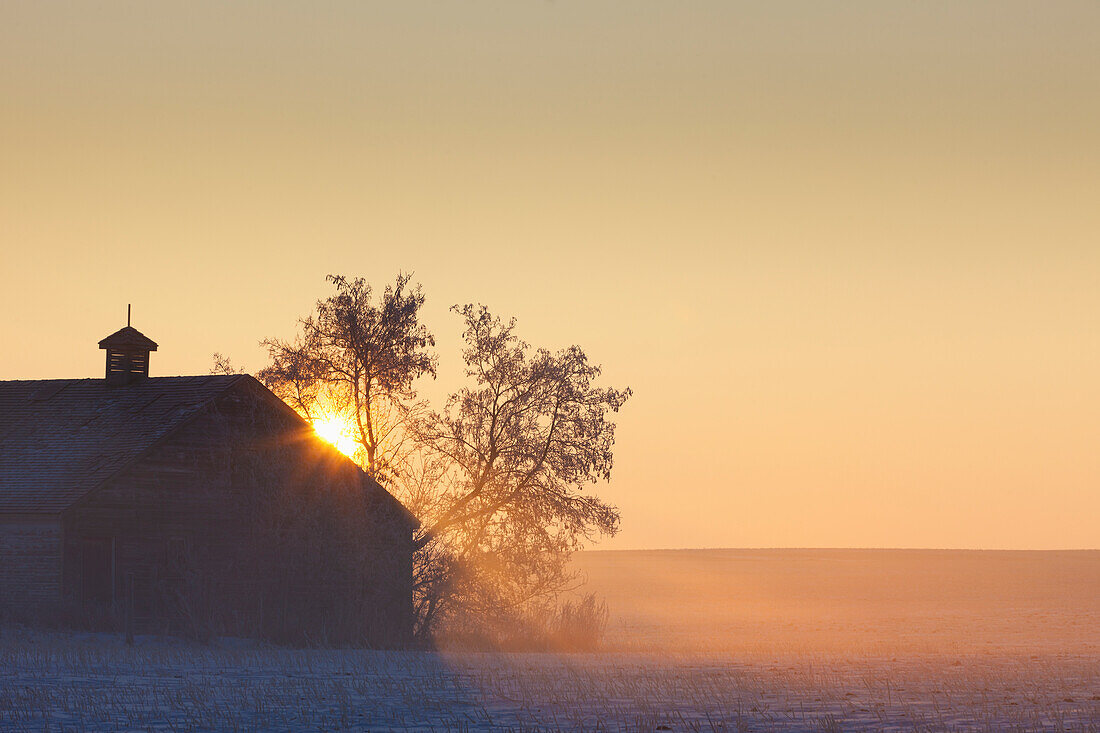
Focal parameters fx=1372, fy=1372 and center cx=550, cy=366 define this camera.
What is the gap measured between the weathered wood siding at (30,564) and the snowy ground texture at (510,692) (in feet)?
8.18

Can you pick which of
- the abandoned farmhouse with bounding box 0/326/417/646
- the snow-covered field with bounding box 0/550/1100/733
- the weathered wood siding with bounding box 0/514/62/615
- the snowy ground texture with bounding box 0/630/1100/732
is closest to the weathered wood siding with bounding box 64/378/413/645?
the abandoned farmhouse with bounding box 0/326/417/646

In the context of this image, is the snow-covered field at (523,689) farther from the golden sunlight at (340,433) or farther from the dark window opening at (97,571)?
the golden sunlight at (340,433)

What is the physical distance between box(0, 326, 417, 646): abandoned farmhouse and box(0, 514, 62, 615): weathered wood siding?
39mm

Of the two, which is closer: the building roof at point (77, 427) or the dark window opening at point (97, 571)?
the dark window opening at point (97, 571)

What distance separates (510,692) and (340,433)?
2542cm

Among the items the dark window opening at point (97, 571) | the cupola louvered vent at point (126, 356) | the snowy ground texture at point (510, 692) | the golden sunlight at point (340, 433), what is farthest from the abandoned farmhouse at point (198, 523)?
the golden sunlight at point (340, 433)

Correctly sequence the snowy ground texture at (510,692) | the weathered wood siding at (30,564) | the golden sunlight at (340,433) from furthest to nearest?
the golden sunlight at (340,433)
the weathered wood siding at (30,564)
the snowy ground texture at (510,692)

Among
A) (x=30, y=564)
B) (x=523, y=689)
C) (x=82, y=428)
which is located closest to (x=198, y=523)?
(x=30, y=564)

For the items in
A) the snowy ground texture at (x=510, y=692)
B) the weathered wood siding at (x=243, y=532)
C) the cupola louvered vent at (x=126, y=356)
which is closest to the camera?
the snowy ground texture at (x=510, y=692)

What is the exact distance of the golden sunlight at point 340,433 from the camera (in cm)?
4881

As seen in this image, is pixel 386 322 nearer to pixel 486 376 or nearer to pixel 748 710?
pixel 486 376

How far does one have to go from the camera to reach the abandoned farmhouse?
38.5m

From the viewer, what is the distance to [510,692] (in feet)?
80.5

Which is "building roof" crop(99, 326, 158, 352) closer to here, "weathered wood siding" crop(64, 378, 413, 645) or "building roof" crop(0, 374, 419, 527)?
"building roof" crop(0, 374, 419, 527)
